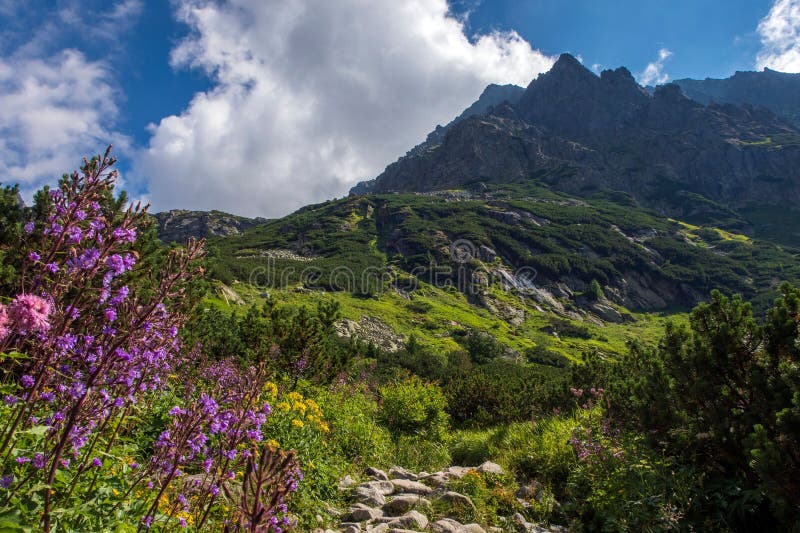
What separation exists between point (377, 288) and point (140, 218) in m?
108

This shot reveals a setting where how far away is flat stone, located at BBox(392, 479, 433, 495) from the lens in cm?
830

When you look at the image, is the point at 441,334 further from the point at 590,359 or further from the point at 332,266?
the point at 590,359

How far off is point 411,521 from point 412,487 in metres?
1.87

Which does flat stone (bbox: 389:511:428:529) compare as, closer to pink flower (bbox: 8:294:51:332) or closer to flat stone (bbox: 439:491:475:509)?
flat stone (bbox: 439:491:475:509)

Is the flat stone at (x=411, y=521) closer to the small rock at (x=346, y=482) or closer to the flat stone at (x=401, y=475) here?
the small rock at (x=346, y=482)

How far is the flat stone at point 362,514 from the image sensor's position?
6.74 meters

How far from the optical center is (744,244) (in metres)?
148

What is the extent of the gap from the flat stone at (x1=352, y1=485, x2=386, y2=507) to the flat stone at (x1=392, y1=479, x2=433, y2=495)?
64cm

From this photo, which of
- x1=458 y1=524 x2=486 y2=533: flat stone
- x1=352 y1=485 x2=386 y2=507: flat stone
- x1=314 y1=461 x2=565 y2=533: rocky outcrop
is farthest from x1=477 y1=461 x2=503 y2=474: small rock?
x1=352 y1=485 x2=386 y2=507: flat stone

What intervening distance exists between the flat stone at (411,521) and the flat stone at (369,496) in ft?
3.06

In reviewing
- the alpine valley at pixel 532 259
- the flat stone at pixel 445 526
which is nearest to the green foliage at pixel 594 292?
the alpine valley at pixel 532 259

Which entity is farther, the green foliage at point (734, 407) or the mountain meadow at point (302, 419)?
the green foliage at point (734, 407)

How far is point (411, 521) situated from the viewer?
259 inches

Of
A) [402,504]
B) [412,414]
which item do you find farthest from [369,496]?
[412,414]
